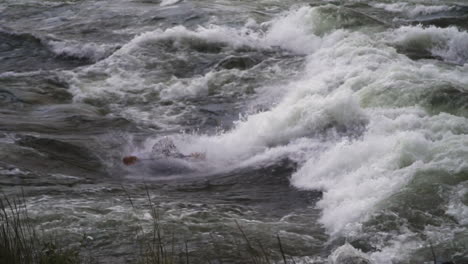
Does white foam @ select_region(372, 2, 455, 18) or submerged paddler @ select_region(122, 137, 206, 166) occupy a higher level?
white foam @ select_region(372, 2, 455, 18)

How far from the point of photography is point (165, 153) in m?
7.86

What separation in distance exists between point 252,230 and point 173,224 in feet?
2.34

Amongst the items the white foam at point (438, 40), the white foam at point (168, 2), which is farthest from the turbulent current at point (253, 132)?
the white foam at point (168, 2)

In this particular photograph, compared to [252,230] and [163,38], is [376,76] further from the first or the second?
[163,38]

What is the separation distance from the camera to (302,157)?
7410 millimetres

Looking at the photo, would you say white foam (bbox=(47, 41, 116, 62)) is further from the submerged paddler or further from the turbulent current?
the submerged paddler

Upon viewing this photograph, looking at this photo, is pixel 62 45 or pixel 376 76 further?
pixel 62 45

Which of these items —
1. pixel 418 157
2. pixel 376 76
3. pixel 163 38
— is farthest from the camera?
pixel 163 38

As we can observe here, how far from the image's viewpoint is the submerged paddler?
302 inches

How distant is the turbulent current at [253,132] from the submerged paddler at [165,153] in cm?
10

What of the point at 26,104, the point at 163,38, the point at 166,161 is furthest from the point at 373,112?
the point at 163,38

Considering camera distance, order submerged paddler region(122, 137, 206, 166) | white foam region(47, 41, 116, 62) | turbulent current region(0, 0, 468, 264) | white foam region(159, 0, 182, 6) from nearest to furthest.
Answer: turbulent current region(0, 0, 468, 264) < submerged paddler region(122, 137, 206, 166) < white foam region(47, 41, 116, 62) < white foam region(159, 0, 182, 6)

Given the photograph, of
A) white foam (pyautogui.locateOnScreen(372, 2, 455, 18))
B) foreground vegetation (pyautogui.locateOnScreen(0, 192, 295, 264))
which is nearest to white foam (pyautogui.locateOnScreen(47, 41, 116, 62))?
white foam (pyautogui.locateOnScreen(372, 2, 455, 18))

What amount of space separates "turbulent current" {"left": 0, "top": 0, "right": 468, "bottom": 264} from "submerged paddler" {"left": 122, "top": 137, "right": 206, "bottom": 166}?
95 mm
